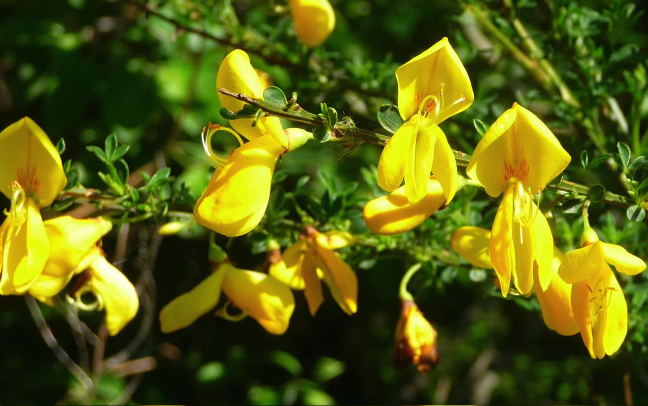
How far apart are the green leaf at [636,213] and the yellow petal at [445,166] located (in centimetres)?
19

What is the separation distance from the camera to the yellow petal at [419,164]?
2.05 feet

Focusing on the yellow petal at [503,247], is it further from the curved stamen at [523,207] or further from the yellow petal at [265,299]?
the yellow petal at [265,299]

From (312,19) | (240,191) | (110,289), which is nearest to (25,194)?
(110,289)

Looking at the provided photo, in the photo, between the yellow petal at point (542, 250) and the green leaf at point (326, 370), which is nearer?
the yellow petal at point (542, 250)

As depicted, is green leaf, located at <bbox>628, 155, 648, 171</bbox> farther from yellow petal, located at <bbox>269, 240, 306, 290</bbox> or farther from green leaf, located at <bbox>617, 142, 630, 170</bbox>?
yellow petal, located at <bbox>269, 240, 306, 290</bbox>

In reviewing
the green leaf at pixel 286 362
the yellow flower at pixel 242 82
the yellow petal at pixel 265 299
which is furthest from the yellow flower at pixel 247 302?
the green leaf at pixel 286 362

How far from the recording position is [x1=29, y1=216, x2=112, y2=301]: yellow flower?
76 cm

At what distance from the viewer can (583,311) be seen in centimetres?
67

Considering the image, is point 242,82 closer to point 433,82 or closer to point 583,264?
point 433,82

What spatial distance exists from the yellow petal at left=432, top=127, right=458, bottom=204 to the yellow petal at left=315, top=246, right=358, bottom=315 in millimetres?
233

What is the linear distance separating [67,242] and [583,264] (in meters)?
0.56

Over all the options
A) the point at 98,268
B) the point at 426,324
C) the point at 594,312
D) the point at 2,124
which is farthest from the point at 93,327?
the point at 594,312

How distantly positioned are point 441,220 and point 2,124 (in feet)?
4.85

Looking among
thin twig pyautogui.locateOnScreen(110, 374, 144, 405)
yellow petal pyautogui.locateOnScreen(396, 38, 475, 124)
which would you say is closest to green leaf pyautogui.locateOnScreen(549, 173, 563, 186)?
yellow petal pyautogui.locateOnScreen(396, 38, 475, 124)
